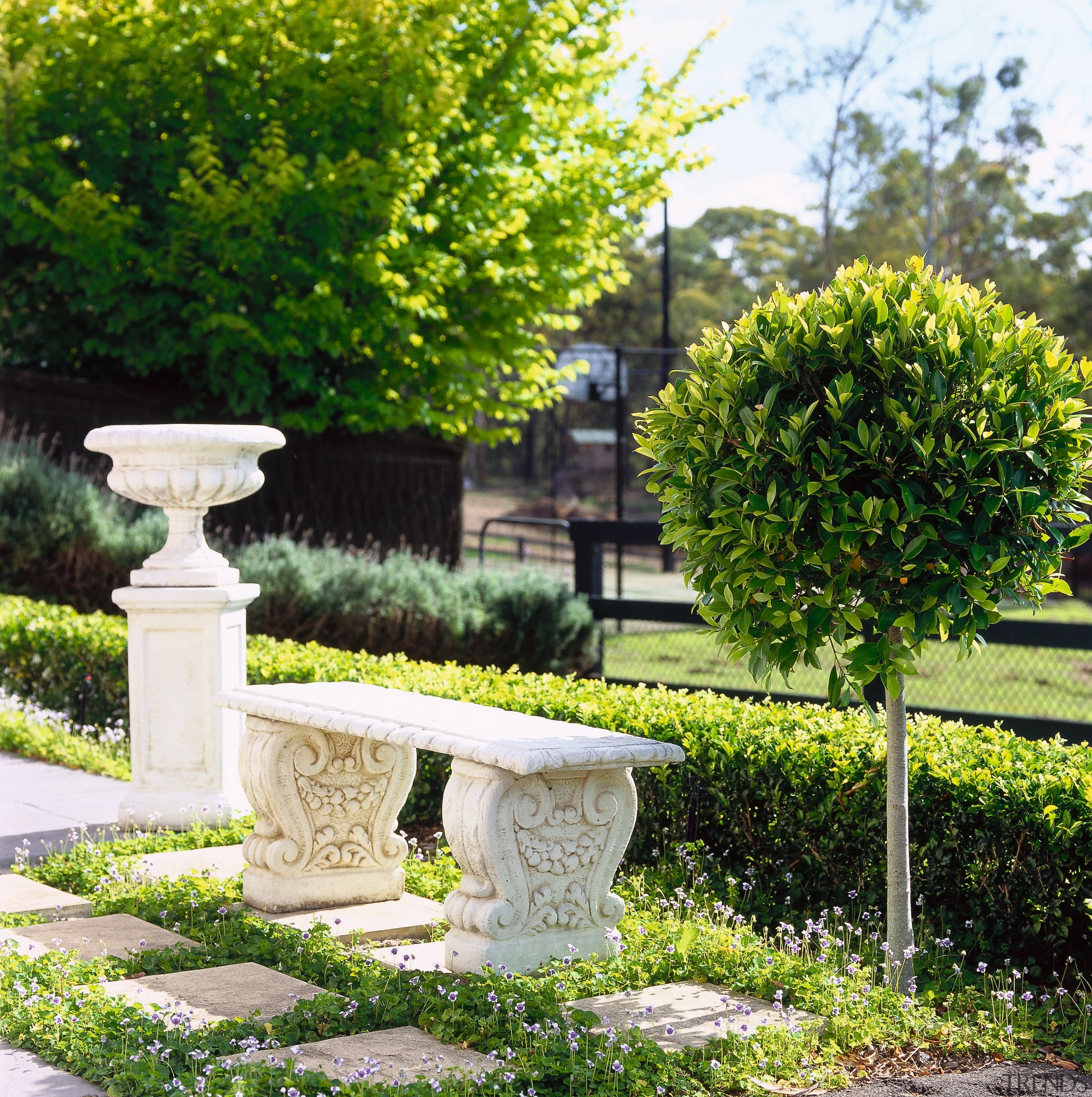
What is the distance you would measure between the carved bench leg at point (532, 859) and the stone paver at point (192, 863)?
1643 millimetres

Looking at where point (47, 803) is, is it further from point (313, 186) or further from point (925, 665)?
point (925, 665)

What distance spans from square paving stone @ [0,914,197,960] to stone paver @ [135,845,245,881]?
44cm

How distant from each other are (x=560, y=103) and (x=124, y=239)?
15.3 ft

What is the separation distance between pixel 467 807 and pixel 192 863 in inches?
81.9

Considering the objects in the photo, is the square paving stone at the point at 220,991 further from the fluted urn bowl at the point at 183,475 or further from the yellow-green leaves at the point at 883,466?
the fluted urn bowl at the point at 183,475

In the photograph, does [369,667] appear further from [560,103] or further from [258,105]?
[560,103]

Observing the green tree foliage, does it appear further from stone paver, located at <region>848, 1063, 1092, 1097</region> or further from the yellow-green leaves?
stone paver, located at <region>848, 1063, 1092, 1097</region>

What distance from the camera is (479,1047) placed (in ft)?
11.1

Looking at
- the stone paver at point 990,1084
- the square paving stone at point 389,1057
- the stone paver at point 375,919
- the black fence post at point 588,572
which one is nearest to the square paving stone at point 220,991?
the square paving stone at point 389,1057

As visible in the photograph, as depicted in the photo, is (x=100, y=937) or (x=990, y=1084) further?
(x=100, y=937)

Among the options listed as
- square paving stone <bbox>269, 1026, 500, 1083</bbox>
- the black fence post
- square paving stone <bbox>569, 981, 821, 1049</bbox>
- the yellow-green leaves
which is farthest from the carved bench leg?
the black fence post

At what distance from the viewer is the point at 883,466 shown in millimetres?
3787

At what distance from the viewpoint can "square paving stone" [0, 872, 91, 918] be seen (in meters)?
4.79

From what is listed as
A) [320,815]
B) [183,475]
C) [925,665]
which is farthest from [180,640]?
[925,665]
